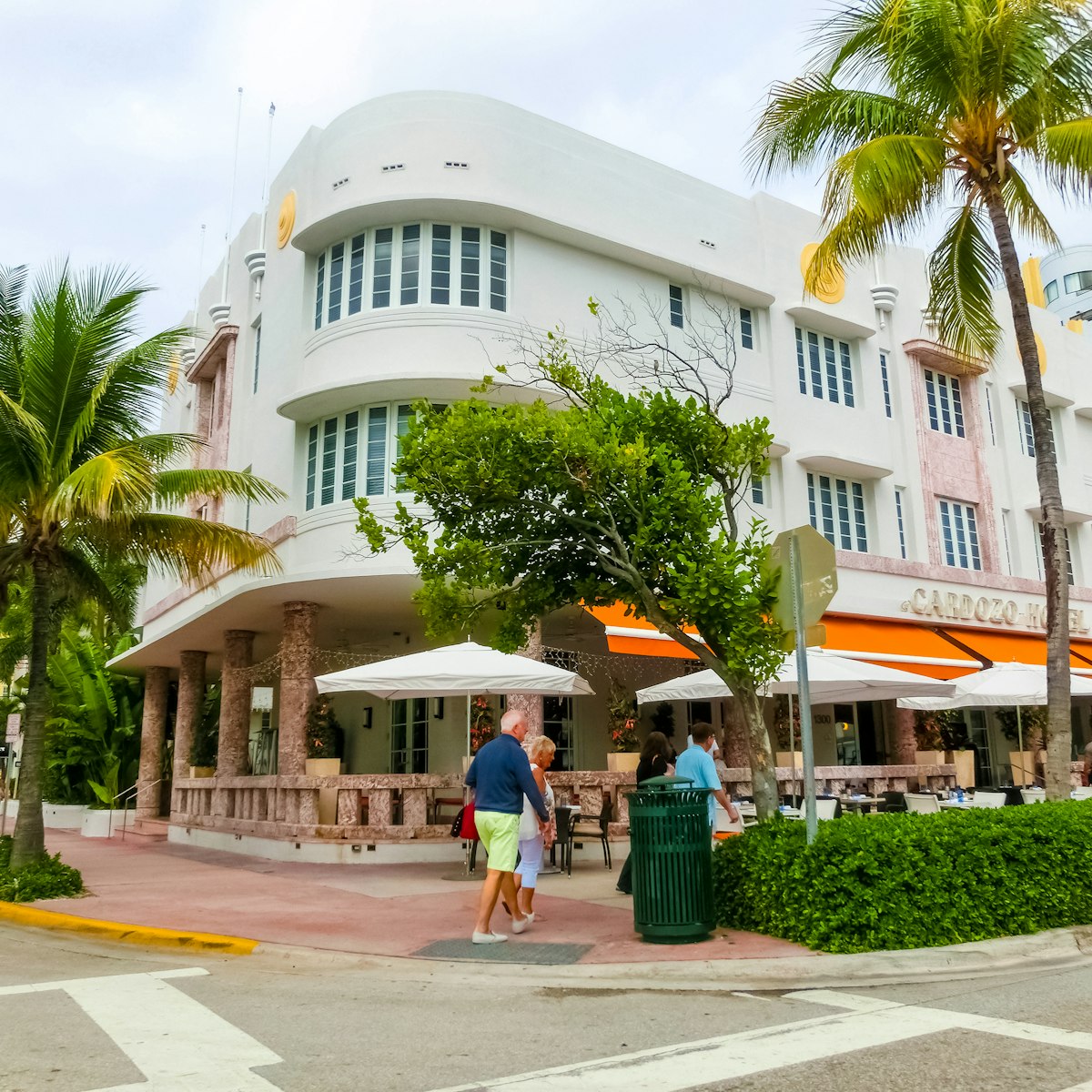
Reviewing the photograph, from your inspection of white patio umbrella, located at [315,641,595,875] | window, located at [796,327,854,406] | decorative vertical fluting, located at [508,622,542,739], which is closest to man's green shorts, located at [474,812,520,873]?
white patio umbrella, located at [315,641,595,875]

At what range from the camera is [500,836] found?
7969 mm

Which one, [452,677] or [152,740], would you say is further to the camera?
[152,740]

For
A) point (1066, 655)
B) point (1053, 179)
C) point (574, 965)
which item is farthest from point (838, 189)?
point (574, 965)

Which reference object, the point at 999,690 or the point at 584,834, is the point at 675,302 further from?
the point at 584,834

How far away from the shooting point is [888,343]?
2319 cm

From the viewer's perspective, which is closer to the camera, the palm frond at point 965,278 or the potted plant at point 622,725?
the palm frond at point 965,278

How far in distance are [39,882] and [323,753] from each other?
6.70 metres

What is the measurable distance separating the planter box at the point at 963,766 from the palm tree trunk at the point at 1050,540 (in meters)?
9.42

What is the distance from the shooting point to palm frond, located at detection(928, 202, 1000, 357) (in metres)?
12.7

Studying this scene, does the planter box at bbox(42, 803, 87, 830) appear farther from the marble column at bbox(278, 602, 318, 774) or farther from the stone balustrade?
the marble column at bbox(278, 602, 318, 774)

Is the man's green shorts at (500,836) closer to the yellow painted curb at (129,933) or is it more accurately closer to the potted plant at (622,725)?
the yellow painted curb at (129,933)

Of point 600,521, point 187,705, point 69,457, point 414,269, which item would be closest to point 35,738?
point 69,457

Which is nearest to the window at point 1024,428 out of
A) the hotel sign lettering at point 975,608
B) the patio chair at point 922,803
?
the hotel sign lettering at point 975,608

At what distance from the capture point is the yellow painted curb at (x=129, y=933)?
810cm
